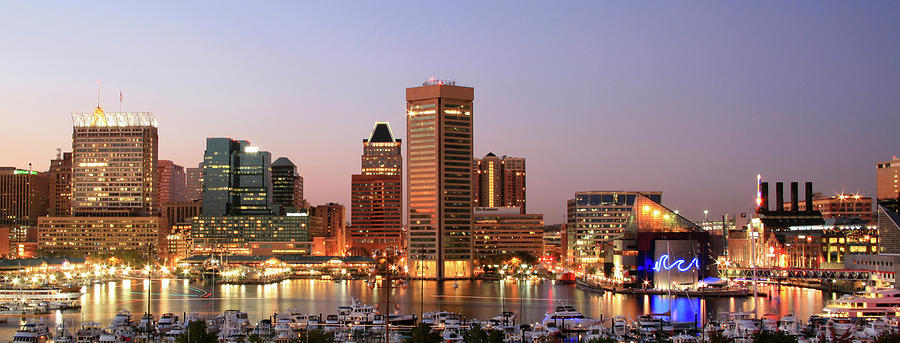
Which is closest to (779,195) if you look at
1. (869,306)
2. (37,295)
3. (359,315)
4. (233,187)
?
(869,306)

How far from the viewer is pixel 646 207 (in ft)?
314

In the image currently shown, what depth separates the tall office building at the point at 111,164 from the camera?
545 ft

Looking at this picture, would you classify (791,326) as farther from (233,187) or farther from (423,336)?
(233,187)

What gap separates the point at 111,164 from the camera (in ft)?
A: 545

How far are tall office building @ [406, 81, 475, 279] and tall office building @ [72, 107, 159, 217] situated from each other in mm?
64268

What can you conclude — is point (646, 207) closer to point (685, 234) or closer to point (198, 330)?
point (685, 234)

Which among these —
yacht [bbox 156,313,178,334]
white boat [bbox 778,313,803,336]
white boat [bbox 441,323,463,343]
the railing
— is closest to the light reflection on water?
the railing

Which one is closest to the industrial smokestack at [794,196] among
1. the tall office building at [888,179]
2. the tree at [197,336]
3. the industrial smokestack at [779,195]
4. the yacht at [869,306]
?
the industrial smokestack at [779,195]

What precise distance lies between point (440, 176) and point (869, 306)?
234 feet

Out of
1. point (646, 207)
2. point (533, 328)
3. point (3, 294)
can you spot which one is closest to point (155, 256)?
point (3, 294)

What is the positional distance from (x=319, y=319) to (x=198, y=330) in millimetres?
14003

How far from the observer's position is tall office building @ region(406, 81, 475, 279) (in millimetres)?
124438

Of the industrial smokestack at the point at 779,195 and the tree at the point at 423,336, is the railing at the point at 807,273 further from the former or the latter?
the tree at the point at 423,336

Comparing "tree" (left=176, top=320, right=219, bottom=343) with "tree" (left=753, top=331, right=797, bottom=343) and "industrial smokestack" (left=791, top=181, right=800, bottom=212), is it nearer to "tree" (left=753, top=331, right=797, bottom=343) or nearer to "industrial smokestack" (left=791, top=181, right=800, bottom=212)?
"tree" (left=753, top=331, right=797, bottom=343)
